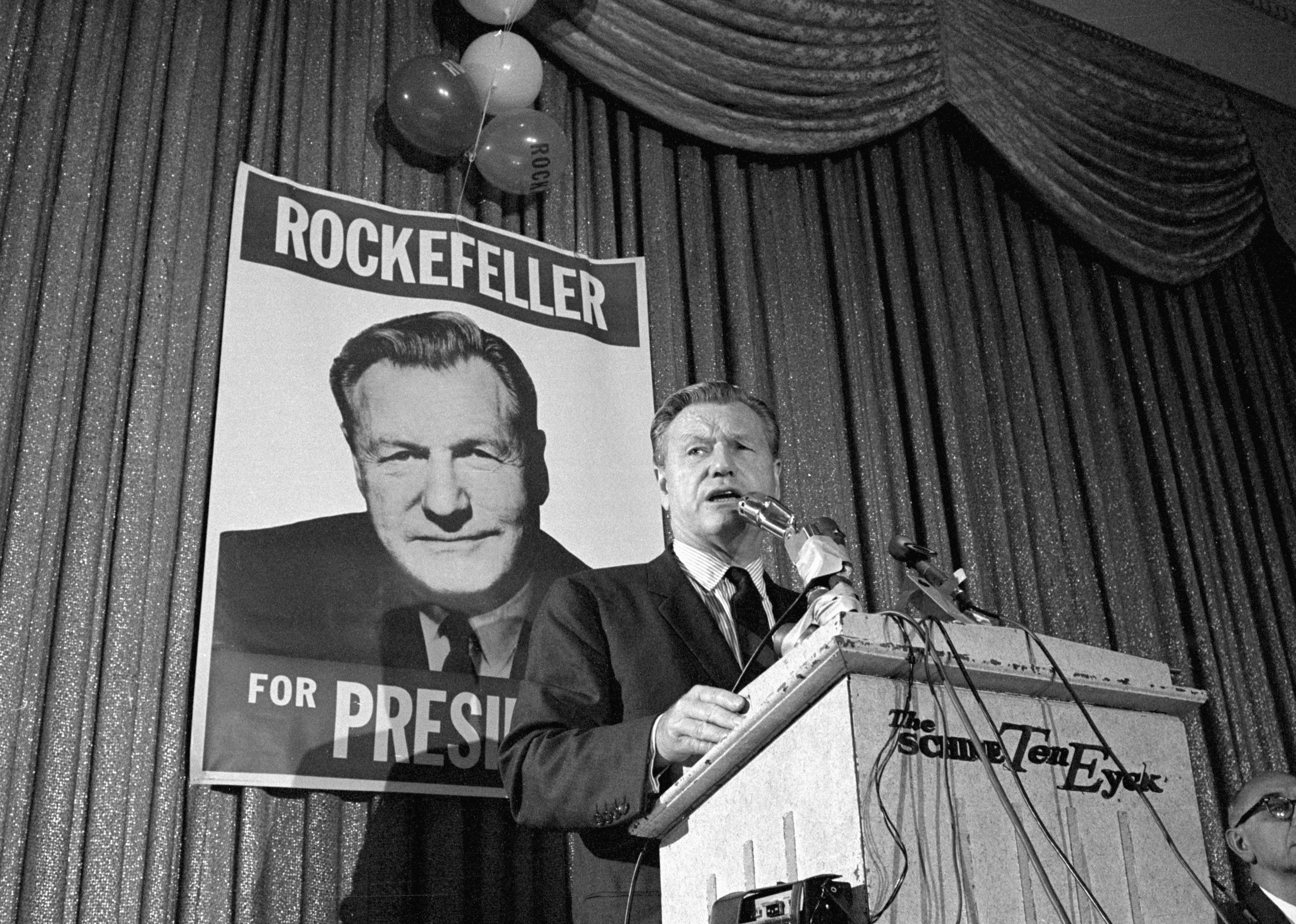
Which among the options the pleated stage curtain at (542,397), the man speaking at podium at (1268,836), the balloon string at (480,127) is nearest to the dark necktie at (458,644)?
the pleated stage curtain at (542,397)

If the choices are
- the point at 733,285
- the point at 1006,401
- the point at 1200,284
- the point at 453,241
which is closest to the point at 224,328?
the point at 453,241

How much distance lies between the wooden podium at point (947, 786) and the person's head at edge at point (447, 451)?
1692 mm

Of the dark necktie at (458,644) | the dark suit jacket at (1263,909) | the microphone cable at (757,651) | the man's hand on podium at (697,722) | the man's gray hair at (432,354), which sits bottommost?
the dark suit jacket at (1263,909)

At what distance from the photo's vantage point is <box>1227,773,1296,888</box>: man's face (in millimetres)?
3389

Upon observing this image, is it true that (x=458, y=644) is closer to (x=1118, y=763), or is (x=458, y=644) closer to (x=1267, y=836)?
(x=1118, y=763)

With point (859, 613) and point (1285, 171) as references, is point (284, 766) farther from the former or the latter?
point (1285, 171)

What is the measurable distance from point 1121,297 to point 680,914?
4.05m

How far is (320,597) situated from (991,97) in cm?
299

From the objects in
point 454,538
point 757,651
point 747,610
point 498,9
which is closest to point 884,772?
point 757,651

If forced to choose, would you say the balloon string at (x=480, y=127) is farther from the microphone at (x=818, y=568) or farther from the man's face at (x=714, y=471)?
the microphone at (x=818, y=568)

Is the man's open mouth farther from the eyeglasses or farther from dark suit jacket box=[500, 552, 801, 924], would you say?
the eyeglasses

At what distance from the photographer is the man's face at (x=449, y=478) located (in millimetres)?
3223

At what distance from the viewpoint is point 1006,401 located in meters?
4.50

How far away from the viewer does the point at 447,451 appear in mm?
3338
